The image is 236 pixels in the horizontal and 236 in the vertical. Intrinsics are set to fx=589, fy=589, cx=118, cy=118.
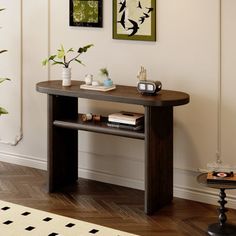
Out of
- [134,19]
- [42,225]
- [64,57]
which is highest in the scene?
[134,19]

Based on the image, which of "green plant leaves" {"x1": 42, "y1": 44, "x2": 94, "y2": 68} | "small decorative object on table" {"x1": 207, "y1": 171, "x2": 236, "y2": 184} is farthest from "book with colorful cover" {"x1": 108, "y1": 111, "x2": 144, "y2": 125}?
"small decorative object on table" {"x1": 207, "y1": 171, "x2": 236, "y2": 184}

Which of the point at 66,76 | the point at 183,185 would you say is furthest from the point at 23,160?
the point at 183,185

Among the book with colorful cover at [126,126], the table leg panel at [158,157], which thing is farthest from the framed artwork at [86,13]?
the table leg panel at [158,157]

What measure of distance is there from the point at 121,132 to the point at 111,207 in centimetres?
64

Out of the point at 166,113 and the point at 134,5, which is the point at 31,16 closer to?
the point at 134,5

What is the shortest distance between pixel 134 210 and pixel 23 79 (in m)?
1.91

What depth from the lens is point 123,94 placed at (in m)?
4.66

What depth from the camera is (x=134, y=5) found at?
5.00m

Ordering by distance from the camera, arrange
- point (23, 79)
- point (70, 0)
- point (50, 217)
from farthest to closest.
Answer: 1. point (23, 79)
2. point (70, 0)
3. point (50, 217)

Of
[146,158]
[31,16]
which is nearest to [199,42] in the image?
[146,158]

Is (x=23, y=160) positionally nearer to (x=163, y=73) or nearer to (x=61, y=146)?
(x=61, y=146)

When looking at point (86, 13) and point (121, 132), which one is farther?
point (86, 13)

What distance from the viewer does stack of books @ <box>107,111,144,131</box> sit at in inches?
184

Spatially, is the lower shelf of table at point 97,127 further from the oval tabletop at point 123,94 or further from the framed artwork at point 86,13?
the framed artwork at point 86,13
